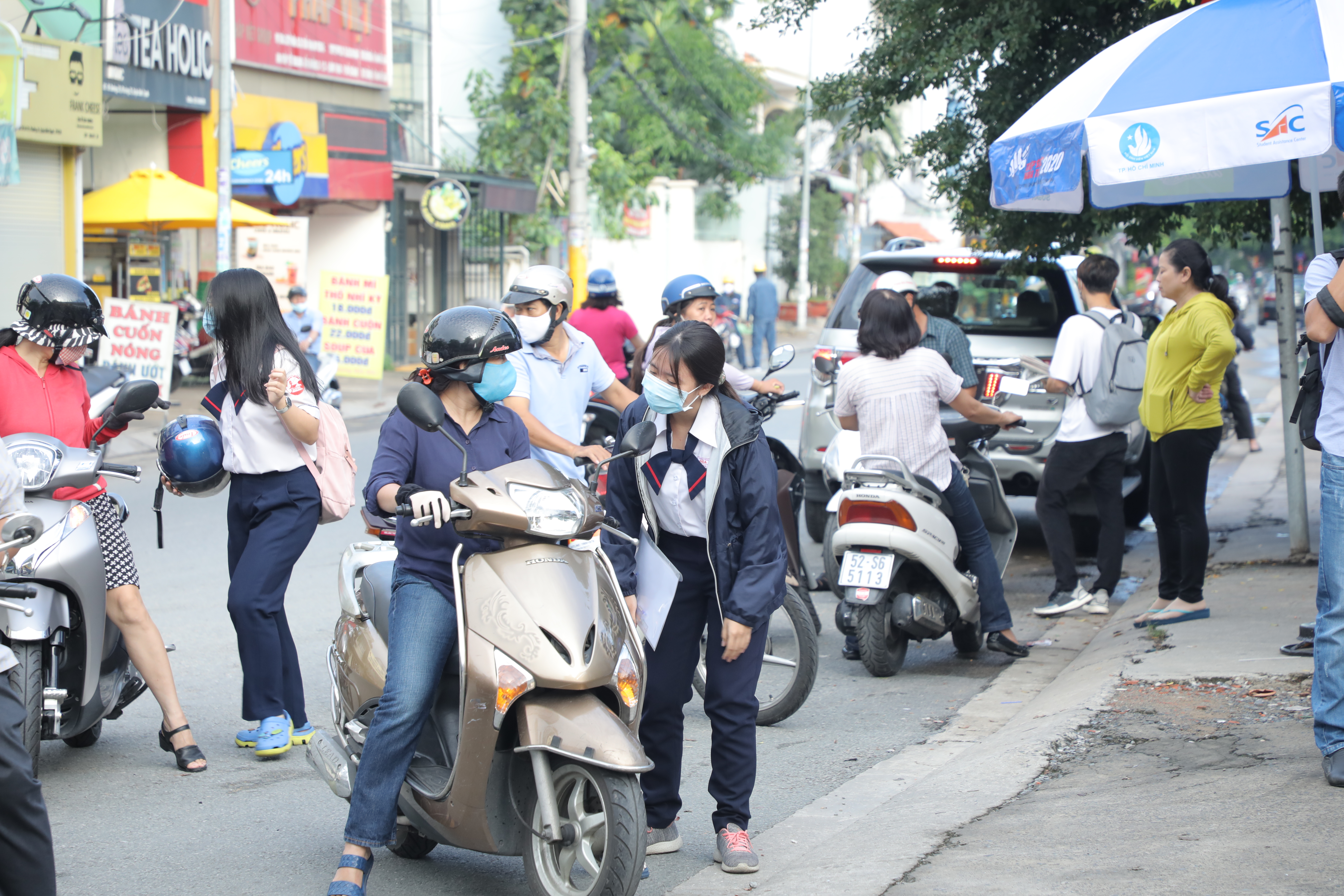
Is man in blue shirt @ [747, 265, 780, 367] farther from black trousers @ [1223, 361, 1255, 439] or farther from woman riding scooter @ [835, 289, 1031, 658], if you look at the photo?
woman riding scooter @ [835, 289, 1031, 658]

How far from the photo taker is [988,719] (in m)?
6.07

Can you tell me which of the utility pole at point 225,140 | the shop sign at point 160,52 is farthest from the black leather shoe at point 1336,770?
the shop sign at point 160,52

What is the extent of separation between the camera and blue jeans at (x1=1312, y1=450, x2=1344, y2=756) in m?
4.37

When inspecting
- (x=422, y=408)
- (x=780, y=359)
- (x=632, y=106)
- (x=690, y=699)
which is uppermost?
(x=632, y=106)

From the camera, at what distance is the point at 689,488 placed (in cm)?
420

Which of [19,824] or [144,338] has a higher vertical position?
[144,338]

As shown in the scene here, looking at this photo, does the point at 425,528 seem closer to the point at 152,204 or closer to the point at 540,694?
the point at 540,694

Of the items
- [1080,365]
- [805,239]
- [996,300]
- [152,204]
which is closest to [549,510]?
[1080,365]

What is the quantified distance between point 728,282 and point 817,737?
93.0 ft

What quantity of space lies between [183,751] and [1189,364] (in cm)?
494

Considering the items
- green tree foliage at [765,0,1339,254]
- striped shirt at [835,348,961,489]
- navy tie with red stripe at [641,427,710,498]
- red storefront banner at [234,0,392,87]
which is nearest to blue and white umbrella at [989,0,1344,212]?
striped shirt at [835,348,961,489]

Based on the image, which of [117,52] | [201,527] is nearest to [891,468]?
[201,527]

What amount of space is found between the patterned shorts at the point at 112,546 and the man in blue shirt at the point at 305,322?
1164 cm

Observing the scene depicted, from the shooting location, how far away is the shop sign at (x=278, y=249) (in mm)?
19828
